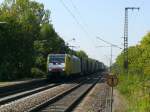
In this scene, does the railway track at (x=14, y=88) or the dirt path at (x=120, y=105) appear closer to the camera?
the dirt path at (x=120, y=105)

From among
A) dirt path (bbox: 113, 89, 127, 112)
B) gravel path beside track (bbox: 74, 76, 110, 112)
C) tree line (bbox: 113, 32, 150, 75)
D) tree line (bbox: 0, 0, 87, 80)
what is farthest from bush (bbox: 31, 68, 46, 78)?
dirt path (bbox: 113, 89, 127, 112)

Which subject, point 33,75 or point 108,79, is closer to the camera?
point 108,79

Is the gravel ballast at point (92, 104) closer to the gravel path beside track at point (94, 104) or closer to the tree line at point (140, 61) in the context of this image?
the gravel path beside track at point (94, 104)

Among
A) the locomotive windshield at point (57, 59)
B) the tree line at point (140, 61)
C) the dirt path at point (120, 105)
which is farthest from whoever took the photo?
the locomotive windshield at point (57, 59)

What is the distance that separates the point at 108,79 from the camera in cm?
2152

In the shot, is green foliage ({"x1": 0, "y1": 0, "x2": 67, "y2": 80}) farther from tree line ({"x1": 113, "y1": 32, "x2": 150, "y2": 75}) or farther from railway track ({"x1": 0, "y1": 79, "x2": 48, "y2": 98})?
tree line ({"x1": 113, "y1": 32, "x2": 150, "y2": 75})

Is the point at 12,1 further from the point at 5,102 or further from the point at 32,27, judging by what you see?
the point at 5,102

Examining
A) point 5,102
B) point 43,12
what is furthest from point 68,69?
point 43,12

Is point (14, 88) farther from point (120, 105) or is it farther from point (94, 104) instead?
point (120, 105)

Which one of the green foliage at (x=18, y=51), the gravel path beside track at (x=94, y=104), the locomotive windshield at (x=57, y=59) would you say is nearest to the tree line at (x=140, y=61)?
the gravel path beside track at (x=94, y=104)

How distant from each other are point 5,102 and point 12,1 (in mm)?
82536

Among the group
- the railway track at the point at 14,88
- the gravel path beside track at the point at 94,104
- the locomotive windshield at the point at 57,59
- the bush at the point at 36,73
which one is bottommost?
the gravel path beside track at the point at 94,104

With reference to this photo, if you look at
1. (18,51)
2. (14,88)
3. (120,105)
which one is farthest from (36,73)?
(120,105)

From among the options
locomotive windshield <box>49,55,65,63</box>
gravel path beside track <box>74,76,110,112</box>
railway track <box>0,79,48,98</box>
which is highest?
locomotive windshield <box>49,55,65,63</box>
